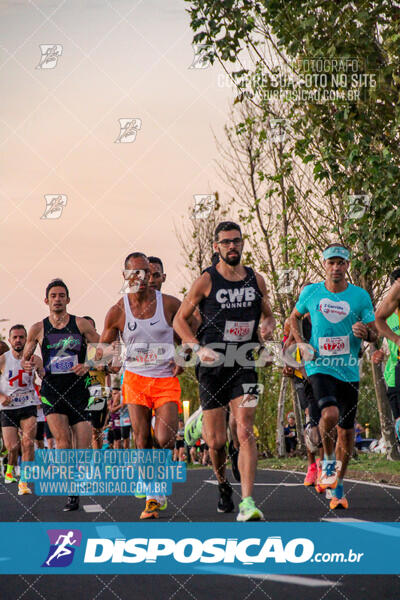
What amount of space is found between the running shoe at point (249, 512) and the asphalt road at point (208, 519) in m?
0.32

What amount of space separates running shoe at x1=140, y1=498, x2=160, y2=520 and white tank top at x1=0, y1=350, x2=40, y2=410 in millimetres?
5515

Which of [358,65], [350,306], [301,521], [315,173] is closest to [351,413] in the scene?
[350,306]

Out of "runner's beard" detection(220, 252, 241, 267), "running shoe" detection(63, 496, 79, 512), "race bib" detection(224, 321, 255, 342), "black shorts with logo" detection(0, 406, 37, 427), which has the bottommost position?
"black shorts with logo" detection(0, 406, 37, 427)

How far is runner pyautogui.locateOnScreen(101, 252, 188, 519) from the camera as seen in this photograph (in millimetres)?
8734

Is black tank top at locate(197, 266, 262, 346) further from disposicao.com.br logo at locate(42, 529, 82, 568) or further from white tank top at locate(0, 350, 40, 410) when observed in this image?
white tank top at locate(0, 350, 40, 410)

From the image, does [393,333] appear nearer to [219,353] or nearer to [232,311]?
[232,311]

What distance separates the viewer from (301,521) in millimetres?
7402

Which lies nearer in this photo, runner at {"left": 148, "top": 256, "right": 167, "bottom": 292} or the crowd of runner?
the crowd of runner

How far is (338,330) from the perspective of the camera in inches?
357

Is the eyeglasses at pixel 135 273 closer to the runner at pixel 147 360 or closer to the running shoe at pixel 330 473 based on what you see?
the runner at pixel 147 360

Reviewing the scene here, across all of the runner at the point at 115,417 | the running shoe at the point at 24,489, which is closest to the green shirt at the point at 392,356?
the running shoe at the point at 24,489

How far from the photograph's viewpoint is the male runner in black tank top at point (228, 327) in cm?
795

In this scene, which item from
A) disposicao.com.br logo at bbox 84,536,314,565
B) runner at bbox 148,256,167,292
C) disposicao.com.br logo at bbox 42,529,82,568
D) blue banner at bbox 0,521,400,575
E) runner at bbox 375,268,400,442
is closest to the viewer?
blue banner at bbox 0,521,400,575

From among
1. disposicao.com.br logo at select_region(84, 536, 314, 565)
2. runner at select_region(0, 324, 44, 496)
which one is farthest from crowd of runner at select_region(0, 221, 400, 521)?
runner at select_region(0, 324, 44, 496)
